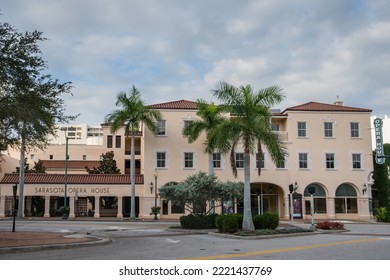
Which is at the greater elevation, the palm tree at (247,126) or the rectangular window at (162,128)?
the rectangular window at (162,128)

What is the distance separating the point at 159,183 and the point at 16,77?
2906 centimetres

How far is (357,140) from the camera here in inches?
1842

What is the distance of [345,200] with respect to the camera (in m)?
46.3

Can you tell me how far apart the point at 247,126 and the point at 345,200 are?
2674 cm

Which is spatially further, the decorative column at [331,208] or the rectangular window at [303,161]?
the rectangular window at [303,161]

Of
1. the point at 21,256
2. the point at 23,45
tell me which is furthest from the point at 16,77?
the point at 21,256

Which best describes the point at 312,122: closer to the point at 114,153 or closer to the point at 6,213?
the point at 114,153

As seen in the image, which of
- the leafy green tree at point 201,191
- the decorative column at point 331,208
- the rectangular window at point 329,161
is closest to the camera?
the leafy green tree at point 201,191

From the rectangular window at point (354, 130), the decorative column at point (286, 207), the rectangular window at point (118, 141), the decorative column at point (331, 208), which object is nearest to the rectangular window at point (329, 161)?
the rectangular window at point (354, 130)

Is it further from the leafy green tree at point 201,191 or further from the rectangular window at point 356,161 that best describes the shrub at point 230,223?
the rectangular window at point 356,161

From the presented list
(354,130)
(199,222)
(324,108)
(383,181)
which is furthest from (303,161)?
(199,222)

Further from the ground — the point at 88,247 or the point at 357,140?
the point at 357,140

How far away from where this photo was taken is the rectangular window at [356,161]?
4647cm

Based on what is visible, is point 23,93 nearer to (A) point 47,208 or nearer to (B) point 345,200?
(A) point 47,208
